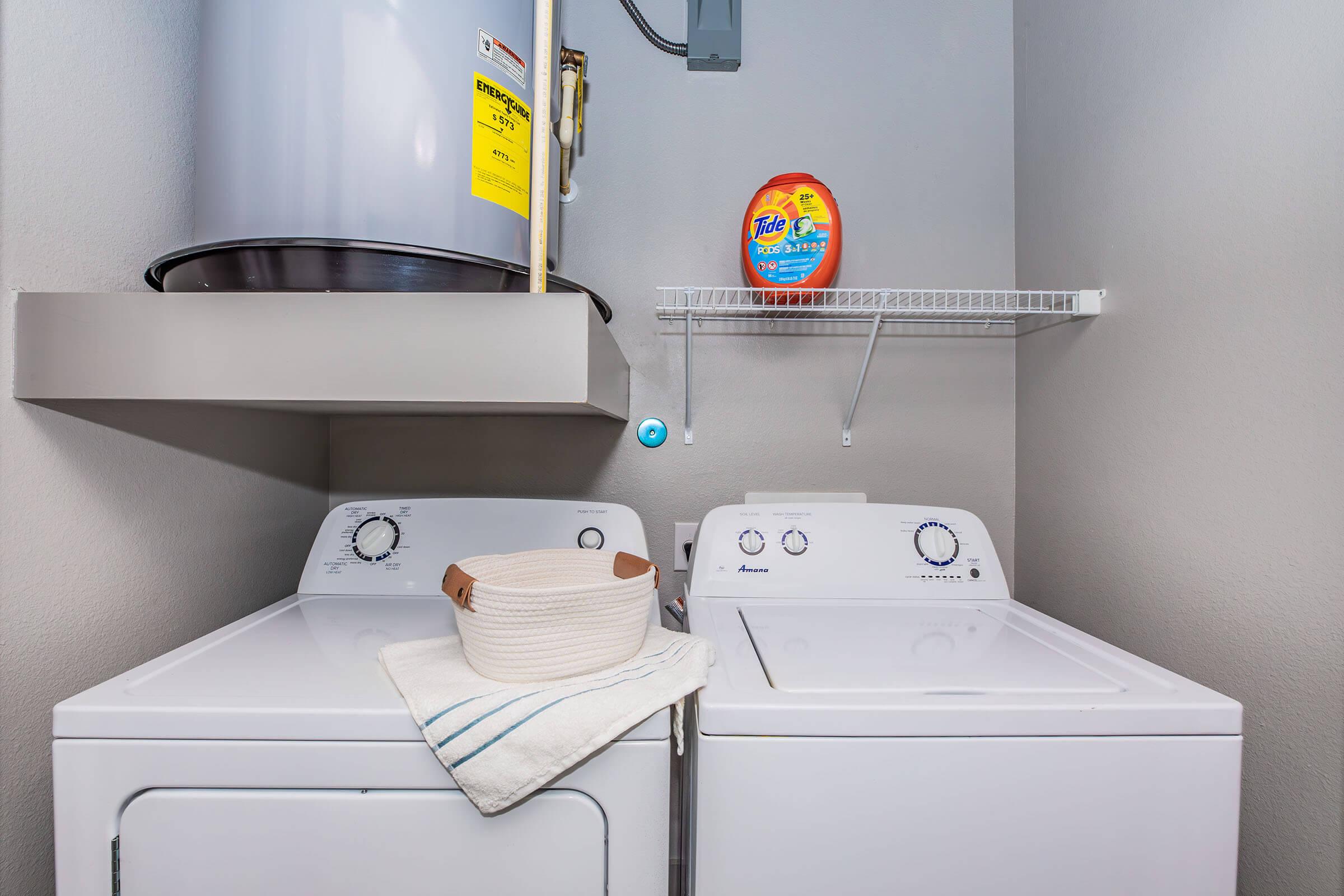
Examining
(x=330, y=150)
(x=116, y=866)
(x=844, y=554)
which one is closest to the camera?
(x=116, y=866)

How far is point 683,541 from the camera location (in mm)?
1423

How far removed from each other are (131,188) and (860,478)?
4.62 ft

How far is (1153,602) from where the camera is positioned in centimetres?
102

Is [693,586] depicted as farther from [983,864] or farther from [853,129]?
[853,129]

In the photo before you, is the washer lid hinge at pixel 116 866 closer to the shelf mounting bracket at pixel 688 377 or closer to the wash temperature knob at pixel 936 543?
the shelf mounting bracket at pixel 688 377

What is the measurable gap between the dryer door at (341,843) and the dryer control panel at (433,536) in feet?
1.63

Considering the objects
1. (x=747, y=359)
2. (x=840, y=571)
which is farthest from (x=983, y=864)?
(x=747, y=359)

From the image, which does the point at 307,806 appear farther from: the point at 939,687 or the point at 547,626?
the point at 939,687

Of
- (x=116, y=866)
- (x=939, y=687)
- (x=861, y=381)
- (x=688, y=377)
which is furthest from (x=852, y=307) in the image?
(x=116, y=866)

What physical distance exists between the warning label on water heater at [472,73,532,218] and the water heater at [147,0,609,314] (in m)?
0.02

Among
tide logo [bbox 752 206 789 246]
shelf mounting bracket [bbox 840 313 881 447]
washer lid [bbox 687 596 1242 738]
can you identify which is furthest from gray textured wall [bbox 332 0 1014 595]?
washer lid [bbox 687 596 1242 738]

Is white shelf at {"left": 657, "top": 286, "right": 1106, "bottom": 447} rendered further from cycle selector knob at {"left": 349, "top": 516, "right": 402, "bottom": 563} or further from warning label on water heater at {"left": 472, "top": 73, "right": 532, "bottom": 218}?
cycle selector knob at {"left": 349, "top": 516, "right": 402, "bottom": 563}

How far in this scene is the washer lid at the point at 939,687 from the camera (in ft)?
2.18

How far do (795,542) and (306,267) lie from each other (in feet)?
2.94
